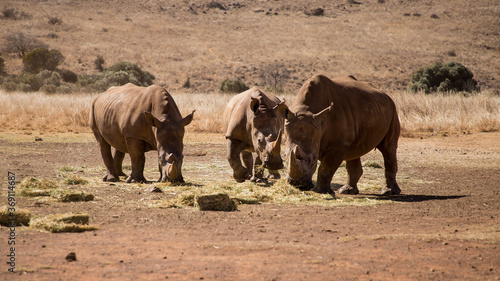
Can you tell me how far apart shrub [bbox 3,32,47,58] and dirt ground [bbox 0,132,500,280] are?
48.3 metres

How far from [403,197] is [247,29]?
59.3 m

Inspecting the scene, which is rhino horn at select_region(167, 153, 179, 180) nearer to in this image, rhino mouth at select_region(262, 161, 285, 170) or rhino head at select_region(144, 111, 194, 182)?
rhino head at select_region(144, 111, 194, 182)

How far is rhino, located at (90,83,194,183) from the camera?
11.1 metres

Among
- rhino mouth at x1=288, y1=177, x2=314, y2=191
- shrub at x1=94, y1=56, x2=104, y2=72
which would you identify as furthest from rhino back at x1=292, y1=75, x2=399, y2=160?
shrub at x1=94, y1=56, x2=104, y2=72

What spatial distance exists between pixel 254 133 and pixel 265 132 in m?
0.25

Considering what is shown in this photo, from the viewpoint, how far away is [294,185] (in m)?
9.74

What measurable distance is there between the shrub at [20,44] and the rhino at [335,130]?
49287 mm

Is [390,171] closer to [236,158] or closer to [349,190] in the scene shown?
[349,190]

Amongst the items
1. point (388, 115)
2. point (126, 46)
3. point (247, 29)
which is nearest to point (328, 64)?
point (247, 29)

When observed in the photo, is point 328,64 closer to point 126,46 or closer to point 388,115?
point 126,46

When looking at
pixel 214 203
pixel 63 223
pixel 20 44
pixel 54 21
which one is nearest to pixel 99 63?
pixel 20 44

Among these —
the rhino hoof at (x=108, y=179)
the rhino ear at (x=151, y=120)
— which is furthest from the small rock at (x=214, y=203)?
the rhino hoof at (x=108, y=179)

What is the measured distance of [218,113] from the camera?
25.6m

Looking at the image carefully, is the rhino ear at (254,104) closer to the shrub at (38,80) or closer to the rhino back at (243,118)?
the rhino back at (243,118)
